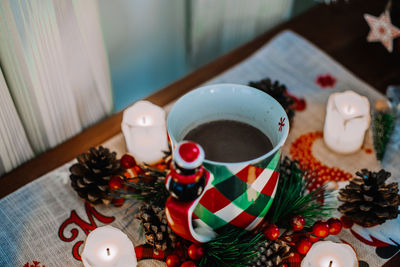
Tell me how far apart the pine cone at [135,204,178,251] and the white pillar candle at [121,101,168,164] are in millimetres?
132

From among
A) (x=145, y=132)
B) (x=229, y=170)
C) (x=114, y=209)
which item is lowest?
(x=114, y=209)

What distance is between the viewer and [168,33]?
3.70 ft

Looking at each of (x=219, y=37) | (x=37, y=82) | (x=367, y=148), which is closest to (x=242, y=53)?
(x=219, y=37)

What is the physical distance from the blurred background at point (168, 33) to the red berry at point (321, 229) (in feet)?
2.07

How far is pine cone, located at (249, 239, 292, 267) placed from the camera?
592mm

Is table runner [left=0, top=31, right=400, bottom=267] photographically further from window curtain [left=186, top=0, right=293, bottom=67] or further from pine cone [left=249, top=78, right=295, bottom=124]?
window curtain [left=186, top=0, right=293, bottom=67]

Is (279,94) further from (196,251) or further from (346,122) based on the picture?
(196,251)

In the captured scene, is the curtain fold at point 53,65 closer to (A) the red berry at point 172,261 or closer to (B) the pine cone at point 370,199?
(A) the red berry at point 172,261

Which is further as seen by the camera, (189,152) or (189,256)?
(189,256)

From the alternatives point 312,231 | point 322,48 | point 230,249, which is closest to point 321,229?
point 312,231

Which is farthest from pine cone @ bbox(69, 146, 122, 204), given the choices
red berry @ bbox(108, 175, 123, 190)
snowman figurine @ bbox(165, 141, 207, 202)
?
snowman figurine @ bbox(165, 141, 207, 202)

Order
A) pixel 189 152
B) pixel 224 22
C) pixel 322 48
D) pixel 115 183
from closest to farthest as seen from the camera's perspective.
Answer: pixel 189 152
pixel 115 183
pixel 322 48
pixel 224 22

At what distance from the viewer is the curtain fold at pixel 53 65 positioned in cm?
66

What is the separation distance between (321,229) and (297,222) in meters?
0.04
